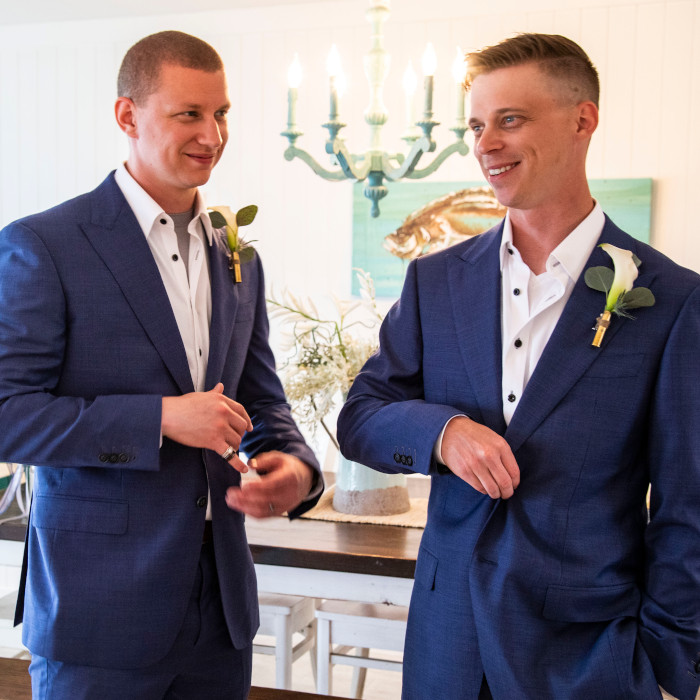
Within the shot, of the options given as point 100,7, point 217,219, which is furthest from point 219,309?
point 100,7

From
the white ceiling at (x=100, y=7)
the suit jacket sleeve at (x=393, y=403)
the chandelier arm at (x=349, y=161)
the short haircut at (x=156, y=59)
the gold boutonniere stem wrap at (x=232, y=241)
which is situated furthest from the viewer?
the white ceiling at (x=100, y=7)

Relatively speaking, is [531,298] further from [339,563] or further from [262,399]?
[339,563]

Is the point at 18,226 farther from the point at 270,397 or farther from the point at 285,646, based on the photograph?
the point at 285,646

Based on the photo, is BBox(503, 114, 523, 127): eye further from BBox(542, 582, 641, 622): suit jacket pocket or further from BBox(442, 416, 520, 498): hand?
BBox(542, 582, 641, 622): suit jacket pocket

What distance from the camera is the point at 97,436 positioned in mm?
1332

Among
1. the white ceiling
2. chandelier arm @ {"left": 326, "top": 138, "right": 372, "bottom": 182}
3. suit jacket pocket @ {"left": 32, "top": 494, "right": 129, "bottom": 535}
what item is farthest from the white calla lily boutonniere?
the white ceiling

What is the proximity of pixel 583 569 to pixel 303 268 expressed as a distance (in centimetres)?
373

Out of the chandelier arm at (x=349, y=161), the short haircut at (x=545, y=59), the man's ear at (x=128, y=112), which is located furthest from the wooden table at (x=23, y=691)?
the chandelier arm at (x=349, y=161)

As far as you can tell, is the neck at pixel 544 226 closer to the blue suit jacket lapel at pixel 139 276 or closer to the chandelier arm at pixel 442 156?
the blue suit jacket lapel at pixel 139 276

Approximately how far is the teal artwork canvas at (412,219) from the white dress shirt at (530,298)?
3.05 m

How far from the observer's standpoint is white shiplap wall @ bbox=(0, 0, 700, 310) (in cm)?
429

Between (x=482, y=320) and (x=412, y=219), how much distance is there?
3.29 m

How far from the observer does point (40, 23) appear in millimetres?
5199

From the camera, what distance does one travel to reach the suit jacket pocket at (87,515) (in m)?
1.40
